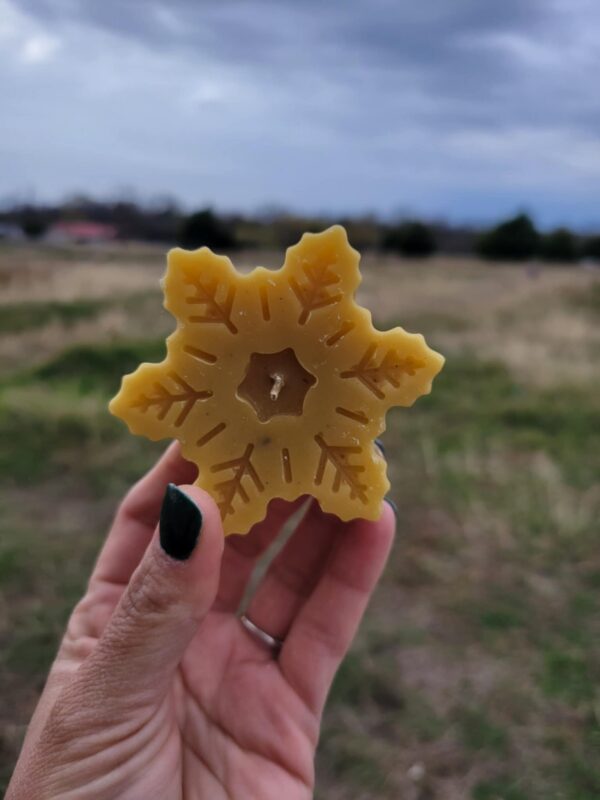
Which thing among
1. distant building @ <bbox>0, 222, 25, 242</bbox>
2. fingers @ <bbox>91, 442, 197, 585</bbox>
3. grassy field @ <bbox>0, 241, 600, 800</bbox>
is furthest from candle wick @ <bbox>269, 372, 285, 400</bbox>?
distant building @ <bbox>0, 222, 25, 242</bbox>

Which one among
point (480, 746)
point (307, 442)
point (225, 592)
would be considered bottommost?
point (480, 746)

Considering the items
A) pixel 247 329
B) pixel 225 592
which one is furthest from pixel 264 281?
pixel 225 592

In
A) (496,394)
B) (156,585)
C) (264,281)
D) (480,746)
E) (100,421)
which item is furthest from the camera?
(496,394)

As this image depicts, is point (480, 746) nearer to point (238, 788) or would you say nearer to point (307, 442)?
point (238, 788)

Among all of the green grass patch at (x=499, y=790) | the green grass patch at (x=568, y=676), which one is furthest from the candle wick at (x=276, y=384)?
the green grass patch at (x=568, y=676)

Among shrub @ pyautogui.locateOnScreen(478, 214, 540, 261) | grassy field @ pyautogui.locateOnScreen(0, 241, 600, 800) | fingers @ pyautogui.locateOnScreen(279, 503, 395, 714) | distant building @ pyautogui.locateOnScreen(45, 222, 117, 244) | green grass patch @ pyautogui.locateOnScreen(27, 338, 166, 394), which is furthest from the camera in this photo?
distant building @ pyautogui.locateOnScreen(45, 222, 117, 244)

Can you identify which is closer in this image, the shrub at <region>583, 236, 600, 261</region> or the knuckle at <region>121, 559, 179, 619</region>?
the knuckle at <region>121, 559, 179, 619</region>

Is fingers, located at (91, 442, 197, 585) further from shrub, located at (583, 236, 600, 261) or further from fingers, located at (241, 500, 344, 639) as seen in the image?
shrub, located at (583, 236, 600, 261)

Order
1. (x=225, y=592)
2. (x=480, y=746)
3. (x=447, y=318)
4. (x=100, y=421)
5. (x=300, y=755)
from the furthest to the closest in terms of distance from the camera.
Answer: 1. (x=447, y=318)
2. (x=100, y=421)
3. (x=480, y=746)
4. (x=225, y=592)
5. (x=300, y=755)
